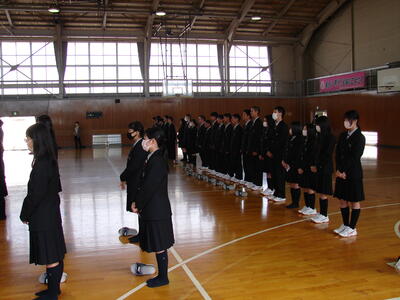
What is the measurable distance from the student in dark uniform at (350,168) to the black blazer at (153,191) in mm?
2850

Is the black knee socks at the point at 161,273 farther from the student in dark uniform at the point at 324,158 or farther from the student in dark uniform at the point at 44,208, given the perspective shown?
the student in dark uniform at the point at 324,158

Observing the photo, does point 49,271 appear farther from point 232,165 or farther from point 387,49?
point 387,49

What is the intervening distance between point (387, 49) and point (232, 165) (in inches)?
601

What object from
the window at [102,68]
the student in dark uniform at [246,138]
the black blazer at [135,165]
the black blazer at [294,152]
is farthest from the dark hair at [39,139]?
the window at [102,68]

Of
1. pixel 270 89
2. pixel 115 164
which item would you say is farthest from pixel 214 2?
pixel 115 164

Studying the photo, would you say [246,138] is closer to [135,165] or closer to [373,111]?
[135,165]

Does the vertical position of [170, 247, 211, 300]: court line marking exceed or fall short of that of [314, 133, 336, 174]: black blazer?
it falls short

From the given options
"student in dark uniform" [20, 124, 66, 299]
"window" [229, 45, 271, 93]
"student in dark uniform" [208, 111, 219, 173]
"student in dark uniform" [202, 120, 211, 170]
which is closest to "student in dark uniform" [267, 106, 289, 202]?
"student in dark uniform" [208, 111, 219, 173]

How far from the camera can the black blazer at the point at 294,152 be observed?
763 cm

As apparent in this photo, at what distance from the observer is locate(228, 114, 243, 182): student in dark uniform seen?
1051 centimetres

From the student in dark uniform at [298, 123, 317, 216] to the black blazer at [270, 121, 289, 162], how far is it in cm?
93

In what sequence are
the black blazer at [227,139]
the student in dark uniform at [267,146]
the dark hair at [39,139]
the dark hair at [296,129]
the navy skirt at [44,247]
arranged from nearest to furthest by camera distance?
the dark hair at [39,139]
the navy skirt at [44,247]
the dark hair at [296,129]
the student in dark uniform at [267,146]
the black blazer at [227,139]

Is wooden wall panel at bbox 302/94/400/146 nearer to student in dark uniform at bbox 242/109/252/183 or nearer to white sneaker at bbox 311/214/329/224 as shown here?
student in dark uniform at bbox 242/109/252/183

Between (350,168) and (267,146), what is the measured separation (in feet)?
9.78
